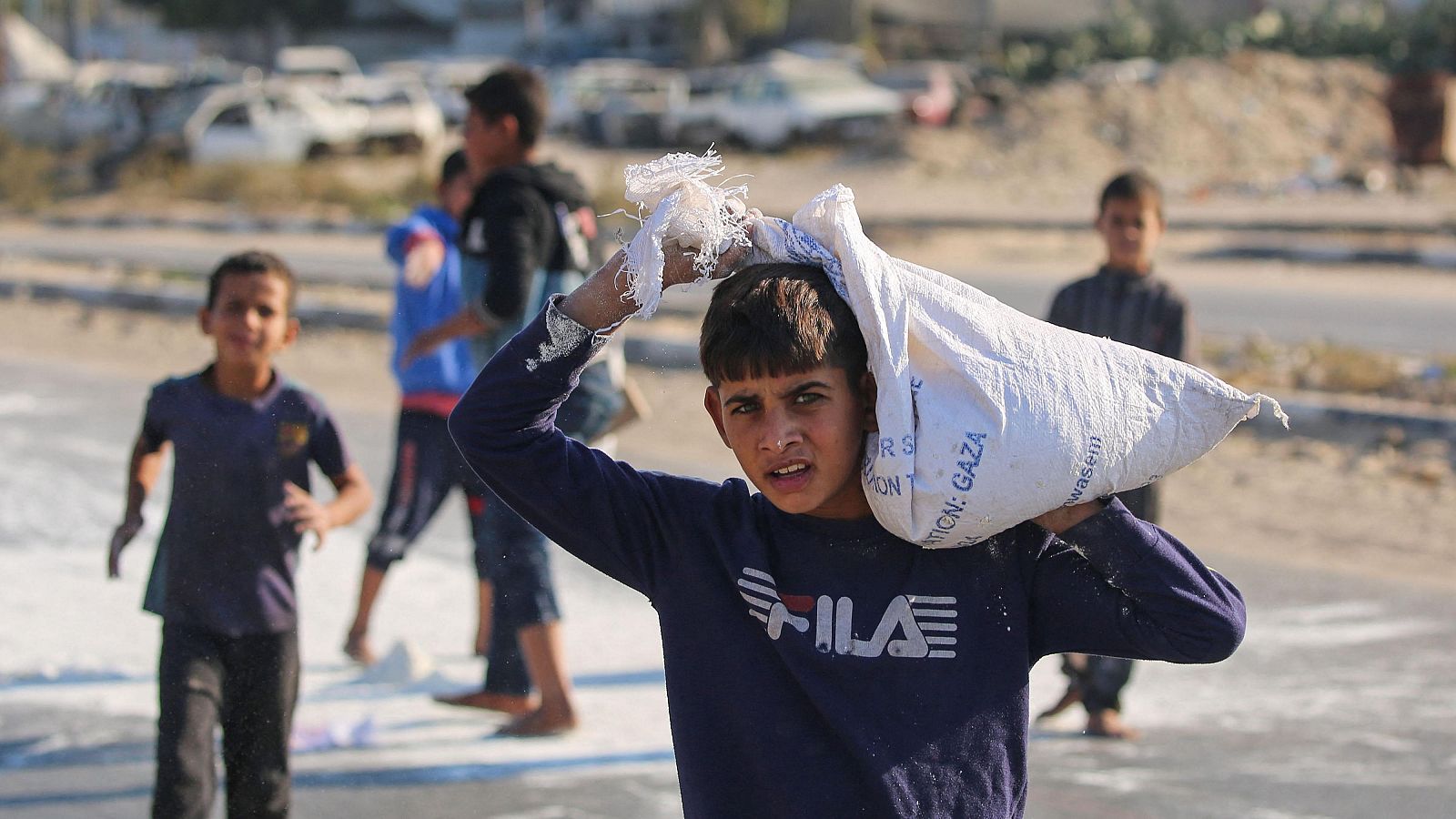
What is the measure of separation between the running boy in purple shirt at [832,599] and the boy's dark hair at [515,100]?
8.78ft

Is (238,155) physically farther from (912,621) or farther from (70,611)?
(912,621)

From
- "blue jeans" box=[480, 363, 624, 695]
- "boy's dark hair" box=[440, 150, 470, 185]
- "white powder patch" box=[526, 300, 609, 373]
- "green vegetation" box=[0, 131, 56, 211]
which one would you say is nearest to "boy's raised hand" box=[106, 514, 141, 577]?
"blue jeans" box=[480, 363, 624, 695]

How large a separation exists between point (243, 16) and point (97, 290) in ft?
155

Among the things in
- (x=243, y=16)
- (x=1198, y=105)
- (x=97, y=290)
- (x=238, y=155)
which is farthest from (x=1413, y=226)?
(x=243, y=16)

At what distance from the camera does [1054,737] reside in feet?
16.0

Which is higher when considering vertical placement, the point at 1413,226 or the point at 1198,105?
the point at 1198,105

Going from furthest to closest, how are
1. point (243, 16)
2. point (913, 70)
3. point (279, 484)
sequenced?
1. point (243, 16)
2. point (913, 70)
3. point (279, 484)

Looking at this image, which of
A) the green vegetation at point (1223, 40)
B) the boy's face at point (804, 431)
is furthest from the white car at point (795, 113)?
the boy's face at point (804, 431)

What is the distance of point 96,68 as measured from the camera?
156ft

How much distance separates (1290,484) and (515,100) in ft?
16.1

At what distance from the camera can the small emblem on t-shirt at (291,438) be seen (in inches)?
149

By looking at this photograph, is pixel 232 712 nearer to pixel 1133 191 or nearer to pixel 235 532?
pixel 235 532

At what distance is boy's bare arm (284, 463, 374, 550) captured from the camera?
12.2ft

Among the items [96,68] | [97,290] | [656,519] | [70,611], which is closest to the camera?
[656,519]
